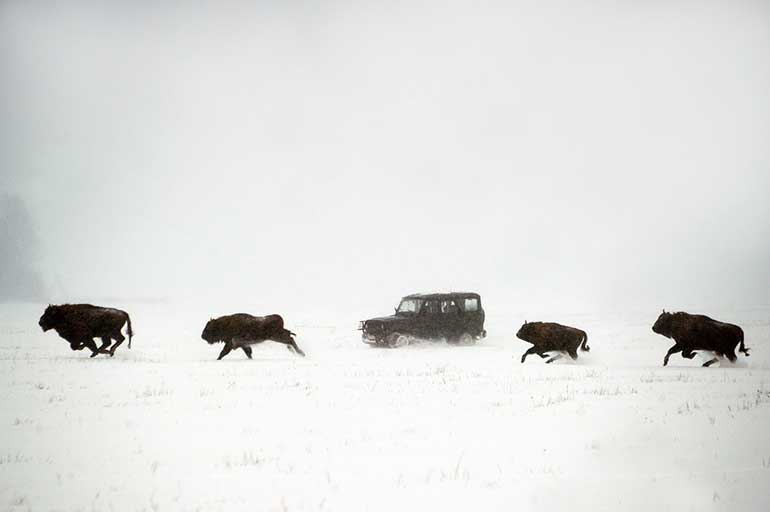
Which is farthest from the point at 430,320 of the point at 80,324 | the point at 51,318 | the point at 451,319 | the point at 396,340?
the point at 51,318

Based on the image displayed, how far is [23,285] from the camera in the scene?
214ft

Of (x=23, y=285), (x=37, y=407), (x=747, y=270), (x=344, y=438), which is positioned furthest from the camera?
(x=747, y=270)

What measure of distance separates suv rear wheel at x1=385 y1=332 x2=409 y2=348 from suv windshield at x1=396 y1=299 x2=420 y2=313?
1.45 meters

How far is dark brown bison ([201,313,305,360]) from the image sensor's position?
16.8m

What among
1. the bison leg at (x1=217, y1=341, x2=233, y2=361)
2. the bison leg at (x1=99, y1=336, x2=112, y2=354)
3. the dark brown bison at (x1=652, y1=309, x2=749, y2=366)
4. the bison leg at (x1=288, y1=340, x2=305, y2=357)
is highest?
the dark brown bison at (x1=652, y1=309, x2=749, y2=366)

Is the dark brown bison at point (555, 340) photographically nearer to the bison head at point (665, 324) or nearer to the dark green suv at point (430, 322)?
the bison head at point (665, 324)

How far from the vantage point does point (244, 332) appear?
16859 millimetres

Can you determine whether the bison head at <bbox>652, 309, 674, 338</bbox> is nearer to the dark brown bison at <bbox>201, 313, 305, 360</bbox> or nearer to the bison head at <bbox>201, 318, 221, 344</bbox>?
the dark brown bison at <bbox>201, 313, 305, 360</bbox>

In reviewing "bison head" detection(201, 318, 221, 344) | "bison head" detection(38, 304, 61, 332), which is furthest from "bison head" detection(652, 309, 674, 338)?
"bison head" detection(38, 304, 61, 332)

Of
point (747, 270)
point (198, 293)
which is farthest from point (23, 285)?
point (747, 270)

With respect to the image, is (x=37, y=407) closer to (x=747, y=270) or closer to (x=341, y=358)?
(x=341, y=358)

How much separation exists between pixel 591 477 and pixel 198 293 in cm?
7564

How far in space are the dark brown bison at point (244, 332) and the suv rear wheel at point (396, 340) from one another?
485cm

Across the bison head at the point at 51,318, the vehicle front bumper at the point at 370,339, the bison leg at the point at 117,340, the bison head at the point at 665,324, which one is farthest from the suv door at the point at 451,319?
the bison head at the point at 51,318
